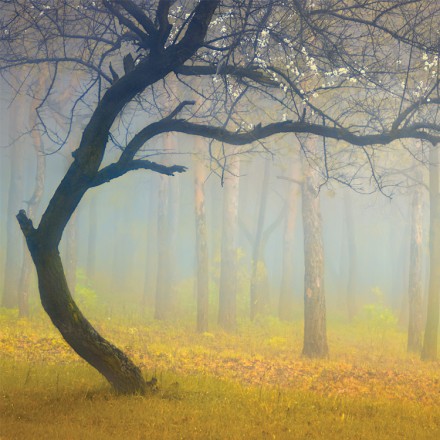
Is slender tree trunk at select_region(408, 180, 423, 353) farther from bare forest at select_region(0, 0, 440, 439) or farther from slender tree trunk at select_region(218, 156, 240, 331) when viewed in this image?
slender tree trunk at select_region(218, 156, 240, 331)

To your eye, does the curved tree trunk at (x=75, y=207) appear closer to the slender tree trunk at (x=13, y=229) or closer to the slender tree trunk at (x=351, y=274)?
the slender tree trunk at (x=13, y=229)

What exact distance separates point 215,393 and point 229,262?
42.6 feet

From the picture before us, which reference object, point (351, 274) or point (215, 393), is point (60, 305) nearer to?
point (215, 393)

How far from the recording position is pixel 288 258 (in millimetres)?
25875

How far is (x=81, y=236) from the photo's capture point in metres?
60.5

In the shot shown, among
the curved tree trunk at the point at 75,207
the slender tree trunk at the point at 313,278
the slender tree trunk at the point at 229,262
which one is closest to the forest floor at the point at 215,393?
the slender tree trunk at the point at 313,278

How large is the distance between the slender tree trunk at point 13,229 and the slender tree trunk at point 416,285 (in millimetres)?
16325

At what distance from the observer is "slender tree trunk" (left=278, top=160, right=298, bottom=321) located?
2473 cm

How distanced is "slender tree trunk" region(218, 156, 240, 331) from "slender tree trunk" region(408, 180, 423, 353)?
702 centimetres

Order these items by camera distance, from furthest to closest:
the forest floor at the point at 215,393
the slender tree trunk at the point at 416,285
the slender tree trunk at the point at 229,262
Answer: the slender tree trunk at the point at 229,262
the slender tree trunk at the point at 416,285
the forest floor at the point at 215,393

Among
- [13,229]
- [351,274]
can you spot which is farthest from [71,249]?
[351,274]

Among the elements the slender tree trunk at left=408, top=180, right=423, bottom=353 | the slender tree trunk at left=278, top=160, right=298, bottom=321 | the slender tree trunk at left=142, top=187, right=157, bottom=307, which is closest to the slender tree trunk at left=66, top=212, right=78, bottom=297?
the slender tree trunk at left=142, top=187, right=157, bottom=307

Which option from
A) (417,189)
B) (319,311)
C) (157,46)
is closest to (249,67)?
(157,46)

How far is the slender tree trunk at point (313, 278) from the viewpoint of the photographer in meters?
16.0
